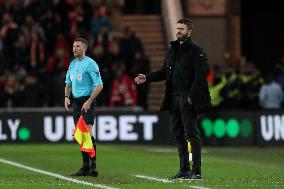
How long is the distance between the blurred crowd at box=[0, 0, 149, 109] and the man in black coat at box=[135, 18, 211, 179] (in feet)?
43.6

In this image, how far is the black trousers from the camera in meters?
15.9

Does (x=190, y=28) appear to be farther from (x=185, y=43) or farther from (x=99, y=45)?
(x=99, y=45)

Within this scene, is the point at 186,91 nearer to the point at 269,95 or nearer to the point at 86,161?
the point at 86,161

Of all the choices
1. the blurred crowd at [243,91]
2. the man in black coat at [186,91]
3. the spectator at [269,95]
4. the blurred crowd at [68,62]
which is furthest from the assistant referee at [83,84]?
the spectator at [269,95]

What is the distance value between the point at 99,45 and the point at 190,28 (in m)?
15.2

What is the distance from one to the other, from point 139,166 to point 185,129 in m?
4.00

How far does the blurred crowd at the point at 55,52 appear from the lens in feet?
96.5

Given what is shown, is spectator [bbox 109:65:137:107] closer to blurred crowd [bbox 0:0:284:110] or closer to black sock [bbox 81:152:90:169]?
blurred crowd [bbox 0:0:284:110]

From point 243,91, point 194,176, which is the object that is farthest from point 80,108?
point 243,91

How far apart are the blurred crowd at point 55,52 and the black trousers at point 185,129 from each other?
13.3 meters

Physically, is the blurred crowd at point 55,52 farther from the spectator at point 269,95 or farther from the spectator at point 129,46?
the spectator at point 269,95

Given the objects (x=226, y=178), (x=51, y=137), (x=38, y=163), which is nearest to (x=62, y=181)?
(x=226, y=178)

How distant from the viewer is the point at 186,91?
16016mm

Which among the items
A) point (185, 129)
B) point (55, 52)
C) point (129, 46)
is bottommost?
point (185, 129)
